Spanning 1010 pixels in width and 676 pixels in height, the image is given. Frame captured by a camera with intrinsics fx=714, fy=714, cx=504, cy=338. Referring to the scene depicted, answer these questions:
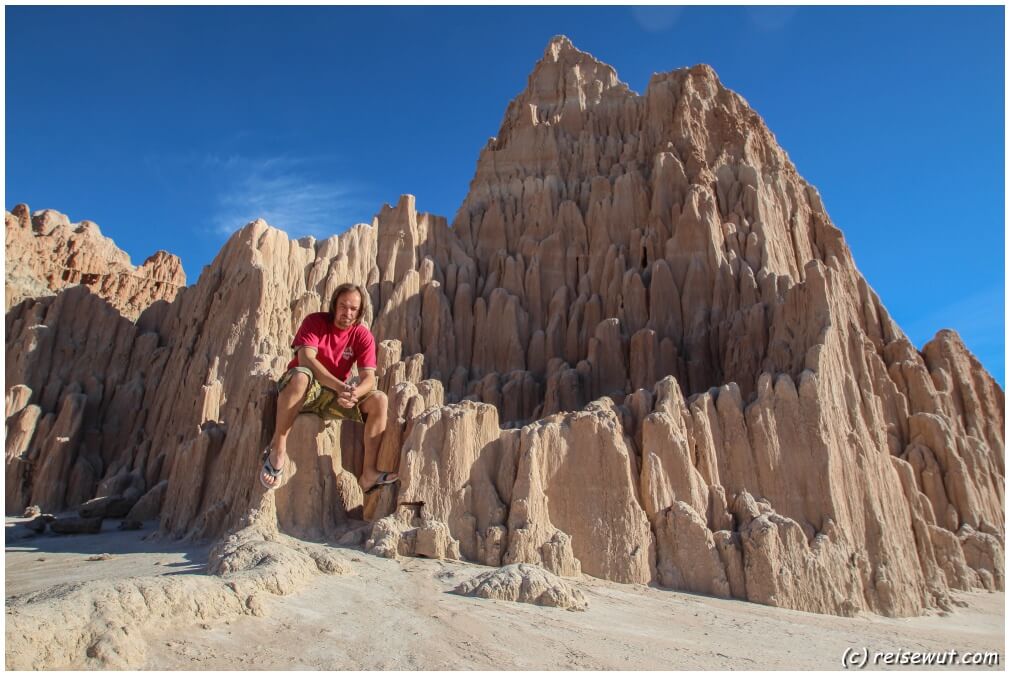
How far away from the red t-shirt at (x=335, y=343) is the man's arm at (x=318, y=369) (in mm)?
136

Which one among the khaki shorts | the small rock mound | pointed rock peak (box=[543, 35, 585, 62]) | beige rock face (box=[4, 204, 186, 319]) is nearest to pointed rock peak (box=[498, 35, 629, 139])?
pointed rock peak (box=[543, 35, 585, 62])

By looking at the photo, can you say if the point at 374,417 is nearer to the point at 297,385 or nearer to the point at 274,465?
the point at 297,385

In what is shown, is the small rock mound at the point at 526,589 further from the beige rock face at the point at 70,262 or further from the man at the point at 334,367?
the beige rock face at the point at 70,262

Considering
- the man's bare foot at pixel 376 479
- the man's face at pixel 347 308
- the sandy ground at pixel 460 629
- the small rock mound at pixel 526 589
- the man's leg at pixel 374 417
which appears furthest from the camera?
the man's bare foot at pixel 376 479

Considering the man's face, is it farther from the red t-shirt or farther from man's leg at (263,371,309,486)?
man's leg at (263,371,309,486)

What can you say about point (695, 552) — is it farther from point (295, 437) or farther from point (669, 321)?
point (669, 321)

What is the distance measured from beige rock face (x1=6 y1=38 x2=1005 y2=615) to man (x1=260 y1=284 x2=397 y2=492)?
6.84ft

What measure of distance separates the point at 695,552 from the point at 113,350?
22.9 metres

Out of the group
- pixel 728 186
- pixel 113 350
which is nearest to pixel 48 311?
pixel 113 350

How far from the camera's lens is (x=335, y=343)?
10.9 metres

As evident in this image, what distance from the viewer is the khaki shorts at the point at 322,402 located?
11.2 meters

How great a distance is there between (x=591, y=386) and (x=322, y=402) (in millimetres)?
11640

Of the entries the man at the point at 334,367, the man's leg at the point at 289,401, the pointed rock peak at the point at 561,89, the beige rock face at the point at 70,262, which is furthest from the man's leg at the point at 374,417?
the beige rock face at the point at 70,262

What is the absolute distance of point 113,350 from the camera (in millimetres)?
26719
